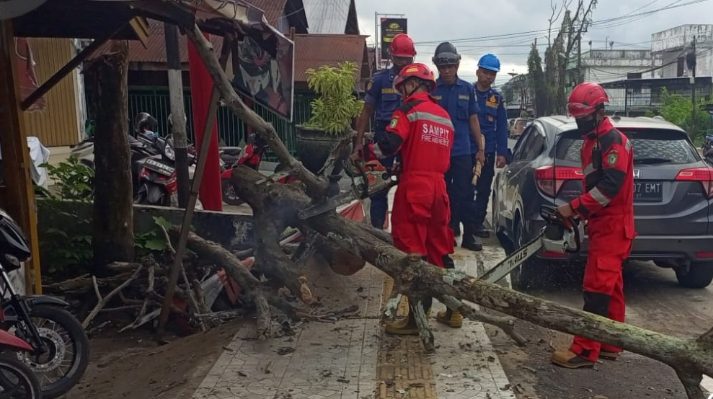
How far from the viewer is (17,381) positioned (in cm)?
342

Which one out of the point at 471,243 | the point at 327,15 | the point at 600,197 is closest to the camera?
the point at 600,197

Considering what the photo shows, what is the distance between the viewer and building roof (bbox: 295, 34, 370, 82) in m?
Result: 15.9

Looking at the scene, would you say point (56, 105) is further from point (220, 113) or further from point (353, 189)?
point (353, 189)

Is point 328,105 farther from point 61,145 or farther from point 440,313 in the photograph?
point 440,313

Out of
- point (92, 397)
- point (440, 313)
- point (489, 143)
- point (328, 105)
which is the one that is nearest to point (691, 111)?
point (328, 105)

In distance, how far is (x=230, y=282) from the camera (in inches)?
222

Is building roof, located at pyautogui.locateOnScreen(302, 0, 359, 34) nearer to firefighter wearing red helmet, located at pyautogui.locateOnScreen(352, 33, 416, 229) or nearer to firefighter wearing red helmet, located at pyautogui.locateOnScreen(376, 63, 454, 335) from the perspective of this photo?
firefighter wearing red helmet, located at pyautogui.locateOnScreen(352, 33, 416, 229)

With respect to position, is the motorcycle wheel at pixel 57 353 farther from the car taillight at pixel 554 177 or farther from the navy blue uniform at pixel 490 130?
the navy blue uniform at pixel 490 130

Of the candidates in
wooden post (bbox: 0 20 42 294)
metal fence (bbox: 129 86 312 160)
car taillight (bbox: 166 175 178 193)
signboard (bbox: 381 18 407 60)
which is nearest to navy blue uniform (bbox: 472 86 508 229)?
car taillight (bbox: 166 175 178 193)

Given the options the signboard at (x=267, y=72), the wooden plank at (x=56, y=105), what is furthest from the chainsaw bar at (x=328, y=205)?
the wooden plank at (x=56, y=105)

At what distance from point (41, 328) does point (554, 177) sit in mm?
4197

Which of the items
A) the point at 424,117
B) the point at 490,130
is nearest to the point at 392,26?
the point at 490,130

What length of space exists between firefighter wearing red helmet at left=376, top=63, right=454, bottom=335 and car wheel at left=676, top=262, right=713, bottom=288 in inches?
123

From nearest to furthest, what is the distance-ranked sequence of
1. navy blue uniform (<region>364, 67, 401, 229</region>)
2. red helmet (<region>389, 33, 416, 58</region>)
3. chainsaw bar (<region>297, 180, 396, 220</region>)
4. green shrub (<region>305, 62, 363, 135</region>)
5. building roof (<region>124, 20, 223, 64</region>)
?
A: chainsaw bar (<region>297, 180, 396, 220</region>)
red helmet (<region>389, 33, 416, 58</region>)
navy blue uniform (<region>364, 67, 401, 229</region>)
green shrub (<region>305, 62, 363, 135</region>)
building roof (<region>124, 20, 223, 64</region>)
